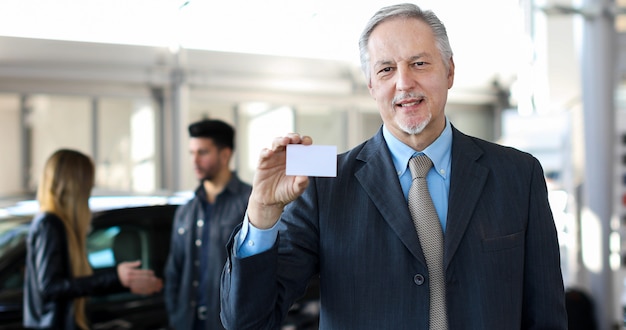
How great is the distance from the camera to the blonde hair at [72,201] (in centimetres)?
376

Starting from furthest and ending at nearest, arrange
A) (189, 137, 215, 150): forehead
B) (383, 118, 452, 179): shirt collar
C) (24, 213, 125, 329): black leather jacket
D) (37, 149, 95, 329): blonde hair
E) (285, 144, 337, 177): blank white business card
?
(189, 137, 215, 150): forehead < (37, 149, 95, 329): blonde hair < (24, 213, 125, 329): black leather jacket < (383, 118, 452, 179): shirt collar < (285, 144, 337, 177): blank white business card

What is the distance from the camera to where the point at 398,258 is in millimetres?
1567

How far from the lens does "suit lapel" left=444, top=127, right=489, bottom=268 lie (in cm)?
157

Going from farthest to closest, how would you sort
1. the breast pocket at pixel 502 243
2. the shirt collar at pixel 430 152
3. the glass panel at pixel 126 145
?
the glass panel at pixel 126 145 < the shirt collar at pixel 430 152 < the breast pocket at pixel 502 243

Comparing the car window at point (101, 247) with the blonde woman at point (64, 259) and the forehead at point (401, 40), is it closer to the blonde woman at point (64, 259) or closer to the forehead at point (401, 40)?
the blonde woman at point (64, 259)

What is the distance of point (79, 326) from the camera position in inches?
149

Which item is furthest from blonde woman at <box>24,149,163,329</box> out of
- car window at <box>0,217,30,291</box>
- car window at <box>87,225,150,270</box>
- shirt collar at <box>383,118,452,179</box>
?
shirt collar at <box>383,118,452,179</box>

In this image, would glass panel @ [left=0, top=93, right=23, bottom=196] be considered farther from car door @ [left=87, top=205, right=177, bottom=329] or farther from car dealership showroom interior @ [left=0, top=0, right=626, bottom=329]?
car door @ [left=87, top=205, right=177, bottom=329]

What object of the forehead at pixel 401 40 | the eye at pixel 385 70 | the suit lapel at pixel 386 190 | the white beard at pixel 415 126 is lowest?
the suit lapel at pixel 386 190

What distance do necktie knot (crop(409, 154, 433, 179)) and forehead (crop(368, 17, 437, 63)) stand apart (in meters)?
0.24

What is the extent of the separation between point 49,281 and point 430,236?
8.53 ft

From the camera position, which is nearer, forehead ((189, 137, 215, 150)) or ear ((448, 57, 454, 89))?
ear ((448, 57, 454, 89))

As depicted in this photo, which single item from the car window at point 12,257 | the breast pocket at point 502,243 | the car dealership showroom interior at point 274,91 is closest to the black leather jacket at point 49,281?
the car window at point 12,257

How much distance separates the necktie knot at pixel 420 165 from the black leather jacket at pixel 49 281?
2.51 meters
